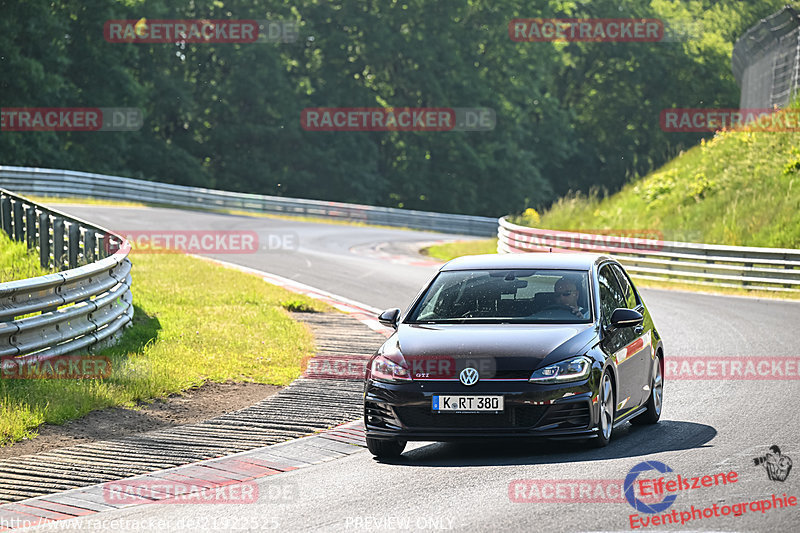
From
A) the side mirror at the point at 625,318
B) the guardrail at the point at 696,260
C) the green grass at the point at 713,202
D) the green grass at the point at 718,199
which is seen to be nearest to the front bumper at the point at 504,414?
the side mirror at the point at 625,318

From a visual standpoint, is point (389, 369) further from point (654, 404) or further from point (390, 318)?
point (654, 404)

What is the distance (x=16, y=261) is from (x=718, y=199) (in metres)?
20.0

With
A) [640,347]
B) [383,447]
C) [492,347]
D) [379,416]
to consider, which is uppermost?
[492,347]

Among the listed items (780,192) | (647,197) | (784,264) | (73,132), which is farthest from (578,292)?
(73,132)

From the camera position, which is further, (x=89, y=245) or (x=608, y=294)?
(x=89, y=245)

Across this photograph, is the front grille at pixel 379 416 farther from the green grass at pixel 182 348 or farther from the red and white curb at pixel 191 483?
the green grass at pixel 182 348

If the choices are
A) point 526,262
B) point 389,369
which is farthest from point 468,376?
point 526,262

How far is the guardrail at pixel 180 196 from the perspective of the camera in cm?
4128

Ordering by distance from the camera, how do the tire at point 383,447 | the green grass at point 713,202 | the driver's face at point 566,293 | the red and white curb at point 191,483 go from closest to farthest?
1. the red and white curb at point 191,483
2. the tire at point 383,447
3. the driver's face at point 566,293
4. the green grass at point 713,202

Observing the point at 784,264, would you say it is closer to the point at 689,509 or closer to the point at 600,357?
the point at 600,357

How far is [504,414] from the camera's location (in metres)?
8.80

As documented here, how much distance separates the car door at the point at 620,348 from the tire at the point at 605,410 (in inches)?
6.7

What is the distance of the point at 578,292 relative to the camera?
33.0 ft

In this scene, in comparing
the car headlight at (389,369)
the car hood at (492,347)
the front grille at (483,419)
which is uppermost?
the car hood at (492,347)
